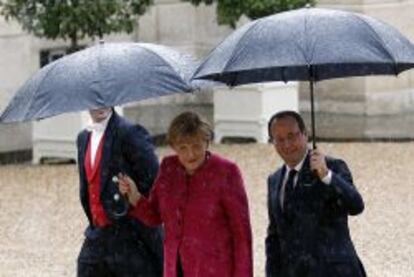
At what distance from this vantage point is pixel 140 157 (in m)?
6.67

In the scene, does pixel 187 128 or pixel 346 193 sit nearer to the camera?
pixel 346 193

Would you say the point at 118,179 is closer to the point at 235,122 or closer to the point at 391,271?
the point at 391,271

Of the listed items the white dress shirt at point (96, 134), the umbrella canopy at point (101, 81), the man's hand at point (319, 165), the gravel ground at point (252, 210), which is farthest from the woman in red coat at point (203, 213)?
the gravel ground at point (252, 210)

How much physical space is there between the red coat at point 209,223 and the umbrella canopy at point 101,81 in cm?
42

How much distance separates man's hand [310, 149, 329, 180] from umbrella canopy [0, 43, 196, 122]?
754 mm

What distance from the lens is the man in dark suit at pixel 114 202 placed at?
261 inches

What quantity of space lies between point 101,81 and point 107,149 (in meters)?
0.72

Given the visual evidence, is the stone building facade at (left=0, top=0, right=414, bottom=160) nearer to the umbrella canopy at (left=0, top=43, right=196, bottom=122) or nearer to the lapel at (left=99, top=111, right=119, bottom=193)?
the lapel at (left=99, top=111, right=119, bottom=193)

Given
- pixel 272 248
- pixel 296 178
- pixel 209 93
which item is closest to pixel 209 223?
pixel 272 248

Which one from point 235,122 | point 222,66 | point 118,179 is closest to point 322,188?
point 222,66

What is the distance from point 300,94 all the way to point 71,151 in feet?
13.1

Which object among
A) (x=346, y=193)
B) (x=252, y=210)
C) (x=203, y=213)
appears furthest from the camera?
(x=252, y=210)

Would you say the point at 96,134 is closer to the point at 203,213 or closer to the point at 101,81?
the point at 101,81

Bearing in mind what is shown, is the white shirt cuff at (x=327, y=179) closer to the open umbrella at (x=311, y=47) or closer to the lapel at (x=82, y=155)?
the open umbrella at (x=311, y=47)
